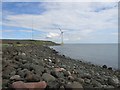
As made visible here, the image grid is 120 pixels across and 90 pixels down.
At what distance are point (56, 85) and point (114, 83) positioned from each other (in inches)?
165

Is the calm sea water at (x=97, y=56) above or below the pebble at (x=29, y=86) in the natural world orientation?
below

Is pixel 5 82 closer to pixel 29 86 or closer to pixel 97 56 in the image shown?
pixel 29 86

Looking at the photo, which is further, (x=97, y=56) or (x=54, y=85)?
(x=97, y=56)

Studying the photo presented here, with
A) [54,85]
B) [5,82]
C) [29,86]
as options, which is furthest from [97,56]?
[29,86]

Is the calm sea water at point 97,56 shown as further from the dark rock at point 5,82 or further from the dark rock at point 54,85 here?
the dark rock at point 5,82

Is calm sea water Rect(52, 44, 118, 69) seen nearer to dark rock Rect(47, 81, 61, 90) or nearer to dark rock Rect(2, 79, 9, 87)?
dark rock Rect(47, 81, 61, 90)

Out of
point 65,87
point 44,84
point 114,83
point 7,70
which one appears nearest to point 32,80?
point 44,84

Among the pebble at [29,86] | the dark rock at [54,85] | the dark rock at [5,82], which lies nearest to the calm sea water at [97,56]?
the dark rock at [54,85]

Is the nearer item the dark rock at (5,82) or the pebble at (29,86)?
the pebble at (29,86)

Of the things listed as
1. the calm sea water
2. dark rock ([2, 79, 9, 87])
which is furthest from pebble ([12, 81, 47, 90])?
the calm sea water

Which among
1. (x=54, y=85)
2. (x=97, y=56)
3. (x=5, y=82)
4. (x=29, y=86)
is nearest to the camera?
(x=29, y=86)

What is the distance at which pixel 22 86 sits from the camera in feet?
26.2

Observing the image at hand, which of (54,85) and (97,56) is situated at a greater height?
(54,85)

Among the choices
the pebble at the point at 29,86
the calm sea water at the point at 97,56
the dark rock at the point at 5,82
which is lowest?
the calm sea water at the point at 97,56
